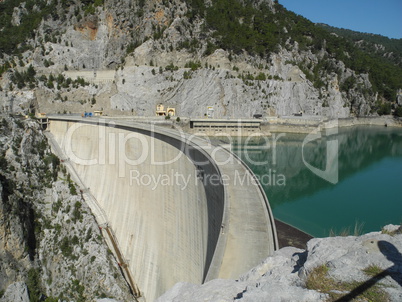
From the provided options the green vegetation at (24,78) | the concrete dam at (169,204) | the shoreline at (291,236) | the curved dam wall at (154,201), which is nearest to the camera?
the concrete dam at (169,204)

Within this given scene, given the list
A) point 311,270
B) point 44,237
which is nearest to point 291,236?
point 311,270

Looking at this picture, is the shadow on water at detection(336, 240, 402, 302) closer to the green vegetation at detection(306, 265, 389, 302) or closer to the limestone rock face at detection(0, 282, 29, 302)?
the green vegetation at detection(306, 265, 389, 302)

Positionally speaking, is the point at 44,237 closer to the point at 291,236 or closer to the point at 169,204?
the point at 169,204

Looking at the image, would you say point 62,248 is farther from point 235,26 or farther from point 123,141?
point 235,26

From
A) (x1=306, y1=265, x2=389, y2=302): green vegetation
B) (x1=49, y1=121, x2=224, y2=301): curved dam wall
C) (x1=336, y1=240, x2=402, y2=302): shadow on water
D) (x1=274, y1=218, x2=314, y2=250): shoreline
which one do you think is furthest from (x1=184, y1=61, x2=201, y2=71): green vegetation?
(x1=306, y1=265, x2=389, y2=302): green vegetation

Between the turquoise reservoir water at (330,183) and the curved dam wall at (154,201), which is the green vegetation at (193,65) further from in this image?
the curved dam wall at (154,201)

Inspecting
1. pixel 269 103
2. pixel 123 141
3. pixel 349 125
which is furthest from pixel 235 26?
pixel 123 141

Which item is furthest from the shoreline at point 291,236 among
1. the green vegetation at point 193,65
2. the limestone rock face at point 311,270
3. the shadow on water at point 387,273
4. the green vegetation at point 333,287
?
the green vegetation at point 193,65
